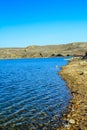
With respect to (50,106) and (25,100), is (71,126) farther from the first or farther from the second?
(25,100)

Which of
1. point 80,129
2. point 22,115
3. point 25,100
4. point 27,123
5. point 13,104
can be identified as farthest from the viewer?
point 25,100

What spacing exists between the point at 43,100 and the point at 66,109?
17.8 ft

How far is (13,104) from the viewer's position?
28.2m

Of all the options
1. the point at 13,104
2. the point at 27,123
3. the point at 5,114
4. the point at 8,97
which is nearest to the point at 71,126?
the point at 27,123

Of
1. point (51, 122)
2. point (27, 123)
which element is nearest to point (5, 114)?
point (27, 123)

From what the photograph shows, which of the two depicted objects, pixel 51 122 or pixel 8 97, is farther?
pixel 8 97

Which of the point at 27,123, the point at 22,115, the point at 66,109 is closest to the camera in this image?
the point at 27,123

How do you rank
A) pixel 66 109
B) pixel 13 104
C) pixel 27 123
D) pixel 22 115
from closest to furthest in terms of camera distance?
pixel 27 123 → pixel 22 115 → pixel 66 109 → pixel 13 104

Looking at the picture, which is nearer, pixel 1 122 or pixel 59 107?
pixel 1 122

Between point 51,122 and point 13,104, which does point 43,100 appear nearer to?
point 13,104

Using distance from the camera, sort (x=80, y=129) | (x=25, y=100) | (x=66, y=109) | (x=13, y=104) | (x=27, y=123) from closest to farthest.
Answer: (x=80, y=129) → (x=27, y=123) → (x=66, y=109) → (x=13, y=104) → (x=25, y=100)

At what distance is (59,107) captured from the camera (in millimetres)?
26828

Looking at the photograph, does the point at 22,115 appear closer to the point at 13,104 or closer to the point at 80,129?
the point at 13,104

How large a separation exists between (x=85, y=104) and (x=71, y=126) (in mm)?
7468
